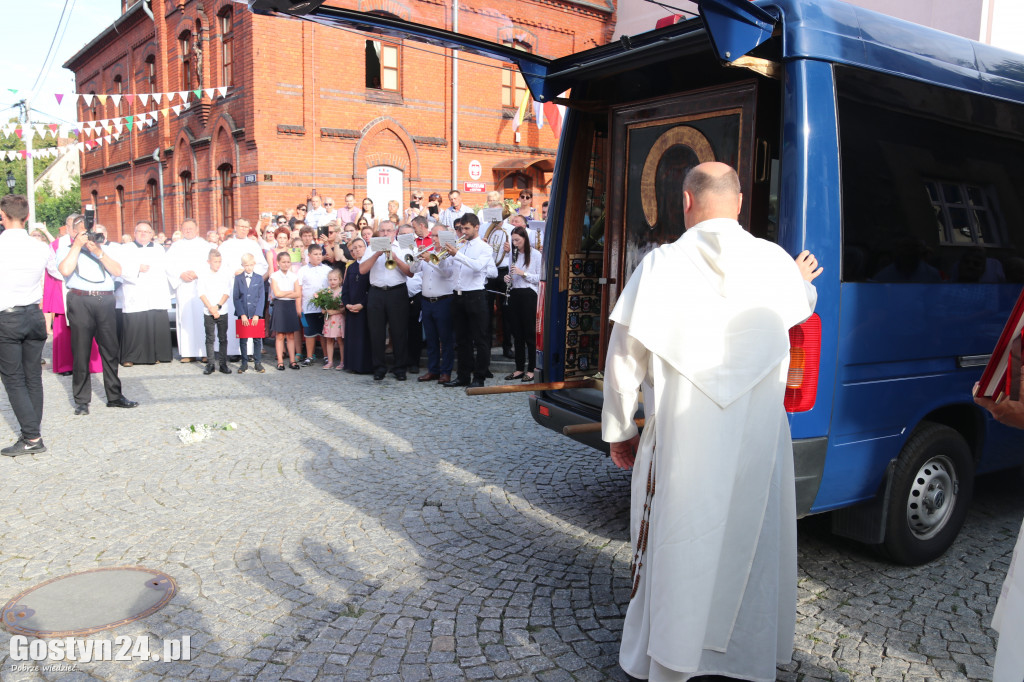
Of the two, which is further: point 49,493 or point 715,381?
point 49,493

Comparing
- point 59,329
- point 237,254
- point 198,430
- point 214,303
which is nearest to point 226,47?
point 237,254

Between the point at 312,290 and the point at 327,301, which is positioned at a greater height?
the point at 312,290

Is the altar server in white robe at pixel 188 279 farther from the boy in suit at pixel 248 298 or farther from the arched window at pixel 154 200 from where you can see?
the arched window at pixel 154 200

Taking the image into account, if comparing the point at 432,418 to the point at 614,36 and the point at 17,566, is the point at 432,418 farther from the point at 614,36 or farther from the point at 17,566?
the point at 614,36

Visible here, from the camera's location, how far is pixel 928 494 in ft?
14.6

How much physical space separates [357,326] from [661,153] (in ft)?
21.3

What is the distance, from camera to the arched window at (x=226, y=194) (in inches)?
883

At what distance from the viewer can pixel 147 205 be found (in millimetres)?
29234

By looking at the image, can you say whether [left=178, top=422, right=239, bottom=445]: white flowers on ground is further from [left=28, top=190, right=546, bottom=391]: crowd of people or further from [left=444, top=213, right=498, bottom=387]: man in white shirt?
[left=444, top=213, right=498, bottom=387]: man in white shirt

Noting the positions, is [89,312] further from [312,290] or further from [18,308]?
[312,290]

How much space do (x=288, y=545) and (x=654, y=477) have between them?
2.60 meters

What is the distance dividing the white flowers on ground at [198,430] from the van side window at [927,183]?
228 inches

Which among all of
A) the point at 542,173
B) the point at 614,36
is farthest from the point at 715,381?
the point at 614,36

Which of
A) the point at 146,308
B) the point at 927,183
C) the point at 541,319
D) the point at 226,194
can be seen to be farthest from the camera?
the point at 226,194
